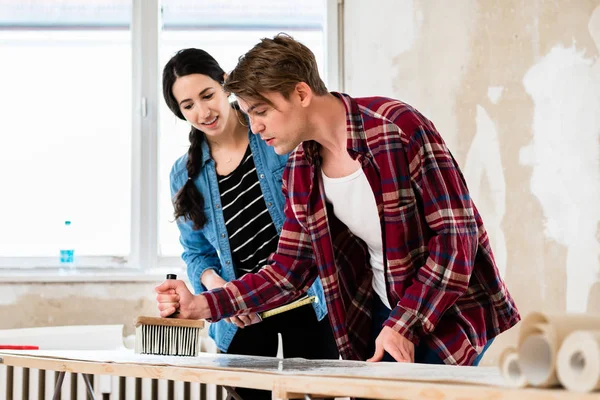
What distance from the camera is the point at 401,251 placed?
4.91ft

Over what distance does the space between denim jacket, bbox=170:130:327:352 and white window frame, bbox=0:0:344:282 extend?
1.03m

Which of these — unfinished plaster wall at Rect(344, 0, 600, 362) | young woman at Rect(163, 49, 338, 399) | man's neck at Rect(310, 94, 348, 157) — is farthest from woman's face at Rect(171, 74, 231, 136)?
unfinished plaster wall at Rect(344, 0, 600, 362)

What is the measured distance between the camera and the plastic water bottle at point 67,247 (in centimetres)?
325

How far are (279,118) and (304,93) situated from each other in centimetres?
8

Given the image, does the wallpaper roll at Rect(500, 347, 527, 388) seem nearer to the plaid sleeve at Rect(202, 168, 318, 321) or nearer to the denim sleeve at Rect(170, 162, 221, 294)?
the plaid sleeve at Rect(202, 168, 318, 321)

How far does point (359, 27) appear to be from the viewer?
10.6 feet

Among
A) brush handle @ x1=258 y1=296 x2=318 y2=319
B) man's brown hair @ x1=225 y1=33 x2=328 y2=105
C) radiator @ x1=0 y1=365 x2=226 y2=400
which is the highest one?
man's brown hair @ x1=225 y1=33 x2=328 y2=105

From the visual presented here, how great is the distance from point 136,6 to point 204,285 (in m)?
1.69

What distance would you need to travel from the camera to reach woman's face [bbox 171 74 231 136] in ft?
6.91

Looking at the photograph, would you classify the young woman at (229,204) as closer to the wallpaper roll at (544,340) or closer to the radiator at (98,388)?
the radiator at (98,388)

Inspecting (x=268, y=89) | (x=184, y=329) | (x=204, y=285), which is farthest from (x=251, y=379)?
(x=204, y=285)

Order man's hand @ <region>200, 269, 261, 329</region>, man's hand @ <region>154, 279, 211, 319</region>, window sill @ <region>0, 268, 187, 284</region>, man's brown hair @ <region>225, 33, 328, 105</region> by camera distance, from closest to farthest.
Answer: man's brown hair @ <region>225, 33, 328, 105</region>, man's hand @ <region>154, 279, 211, 319</region>, man's hand @ <region>200, 269, 261, 329</region>, window sill @ <region>0, 268, 187, 284</region>

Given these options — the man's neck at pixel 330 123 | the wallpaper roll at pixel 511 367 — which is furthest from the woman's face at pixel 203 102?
the wallpaper roll at pixel 511 367

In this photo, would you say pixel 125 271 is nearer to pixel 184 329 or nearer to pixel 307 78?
pixel 184 329
